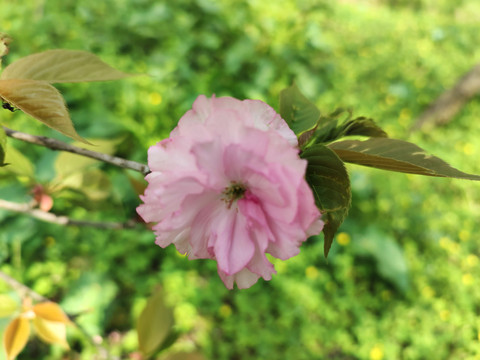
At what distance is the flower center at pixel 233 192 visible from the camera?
0.33 metres

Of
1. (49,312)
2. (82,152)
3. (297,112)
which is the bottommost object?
(49,312)

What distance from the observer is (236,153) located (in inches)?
12.0

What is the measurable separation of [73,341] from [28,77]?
1270mm

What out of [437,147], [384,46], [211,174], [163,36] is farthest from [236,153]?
[384,46]

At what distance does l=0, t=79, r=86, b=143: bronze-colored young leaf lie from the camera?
0.32m

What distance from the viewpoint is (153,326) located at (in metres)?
0.85

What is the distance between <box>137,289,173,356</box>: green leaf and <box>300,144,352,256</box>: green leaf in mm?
624

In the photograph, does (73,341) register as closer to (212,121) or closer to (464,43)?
(212,121)

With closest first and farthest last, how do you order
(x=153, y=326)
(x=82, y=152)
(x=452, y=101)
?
(x=82, y=152)
(x=153, y=326)
(x=452, y=101)

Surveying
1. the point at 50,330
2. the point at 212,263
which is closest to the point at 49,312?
the point at 50,330

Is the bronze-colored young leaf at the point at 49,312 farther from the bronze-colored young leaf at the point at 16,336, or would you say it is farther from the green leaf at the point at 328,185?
the green leaf at the point at 328,185

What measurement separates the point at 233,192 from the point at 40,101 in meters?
0.18

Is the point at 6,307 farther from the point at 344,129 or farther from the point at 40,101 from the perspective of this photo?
the point at 344,129

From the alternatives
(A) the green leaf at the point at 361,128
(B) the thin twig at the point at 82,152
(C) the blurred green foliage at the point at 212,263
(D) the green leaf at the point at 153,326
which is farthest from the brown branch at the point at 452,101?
(B) the thin twig at the point at 82,152
